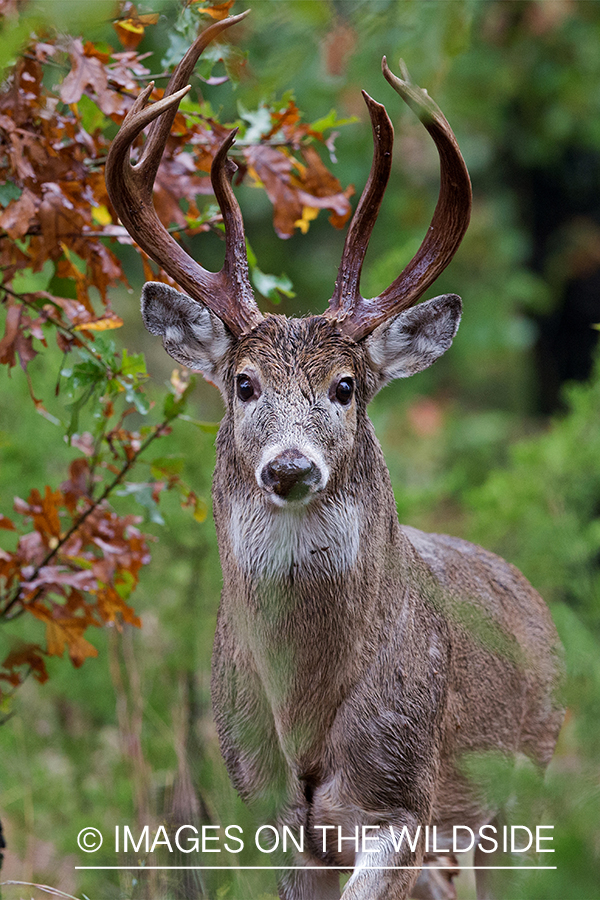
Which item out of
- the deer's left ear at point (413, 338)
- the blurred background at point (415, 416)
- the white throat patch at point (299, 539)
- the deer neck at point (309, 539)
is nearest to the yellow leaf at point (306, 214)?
the blurred background at point (415, 416)

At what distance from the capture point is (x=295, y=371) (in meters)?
3.06

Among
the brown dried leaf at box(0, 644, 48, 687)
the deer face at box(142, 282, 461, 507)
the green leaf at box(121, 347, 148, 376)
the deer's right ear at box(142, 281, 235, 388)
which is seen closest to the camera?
the deer face at box(142, 282, 461, 507)

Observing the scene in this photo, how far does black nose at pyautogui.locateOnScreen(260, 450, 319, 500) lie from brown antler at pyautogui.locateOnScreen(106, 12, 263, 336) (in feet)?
2.04

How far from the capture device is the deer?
3016 millimetres

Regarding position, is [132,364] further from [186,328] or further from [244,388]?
[244,388]

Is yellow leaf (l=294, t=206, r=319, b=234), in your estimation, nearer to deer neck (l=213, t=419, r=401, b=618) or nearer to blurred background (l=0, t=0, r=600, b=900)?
blurred background (l=0, t=0, r=600, b=900)

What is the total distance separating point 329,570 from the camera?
9.96 feet

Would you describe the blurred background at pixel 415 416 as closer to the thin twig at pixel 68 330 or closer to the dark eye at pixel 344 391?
the thin twig at pixel 68 330

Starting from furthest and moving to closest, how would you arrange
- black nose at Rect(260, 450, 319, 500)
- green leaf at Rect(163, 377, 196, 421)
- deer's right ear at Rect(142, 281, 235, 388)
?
green leaf at Rect(163, 377, 196, 421) → deer's right ear at Rect(142, 281, 235, 388) → black nose at Rect(260, 450, 319, 500)

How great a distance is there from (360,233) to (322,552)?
3.11 ft

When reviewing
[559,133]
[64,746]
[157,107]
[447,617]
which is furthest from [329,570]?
[559,133]

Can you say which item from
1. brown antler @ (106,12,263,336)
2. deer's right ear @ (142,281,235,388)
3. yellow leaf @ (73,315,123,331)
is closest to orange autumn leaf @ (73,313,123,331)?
yellow leaf @ (73,315,123,331)

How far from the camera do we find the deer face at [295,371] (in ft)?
9.23

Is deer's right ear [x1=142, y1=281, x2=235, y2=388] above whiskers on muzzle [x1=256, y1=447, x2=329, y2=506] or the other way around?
above
